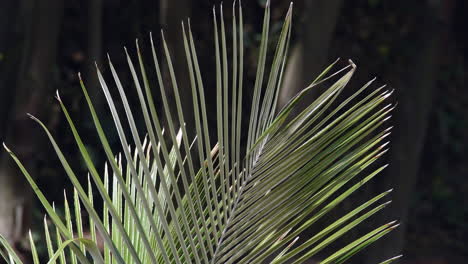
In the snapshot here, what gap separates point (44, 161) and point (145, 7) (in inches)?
66.5

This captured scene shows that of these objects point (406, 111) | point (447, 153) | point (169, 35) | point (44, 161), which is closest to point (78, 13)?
point (44, 161)

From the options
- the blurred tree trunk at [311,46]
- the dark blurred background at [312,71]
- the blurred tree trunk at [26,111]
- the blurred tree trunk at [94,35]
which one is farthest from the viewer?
the blurred tree trunk at [94,35]

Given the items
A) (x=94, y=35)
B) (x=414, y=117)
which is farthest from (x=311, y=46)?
(x=94, y=35)

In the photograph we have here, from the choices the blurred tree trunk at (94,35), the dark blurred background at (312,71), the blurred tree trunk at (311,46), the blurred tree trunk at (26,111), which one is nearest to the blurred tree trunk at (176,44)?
the dark blurred background at (312,71)

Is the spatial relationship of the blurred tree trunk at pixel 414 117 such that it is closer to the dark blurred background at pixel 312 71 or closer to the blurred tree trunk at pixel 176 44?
the dark blurred background at pixel 312 71

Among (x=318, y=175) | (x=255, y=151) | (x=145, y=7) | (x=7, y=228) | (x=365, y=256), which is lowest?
(x=365, y=256)

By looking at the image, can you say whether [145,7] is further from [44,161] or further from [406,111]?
[406,111]

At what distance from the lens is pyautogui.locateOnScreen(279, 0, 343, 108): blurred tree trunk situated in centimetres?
382

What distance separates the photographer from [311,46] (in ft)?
12.9

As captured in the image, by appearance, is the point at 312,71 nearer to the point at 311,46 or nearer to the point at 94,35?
the point at 311,46

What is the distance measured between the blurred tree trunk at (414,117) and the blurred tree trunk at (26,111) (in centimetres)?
242

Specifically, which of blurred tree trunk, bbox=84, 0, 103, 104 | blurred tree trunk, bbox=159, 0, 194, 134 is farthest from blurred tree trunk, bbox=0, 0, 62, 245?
blurred tree trunk, bbox=159, 0, 194, 134

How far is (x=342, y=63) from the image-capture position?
593cm

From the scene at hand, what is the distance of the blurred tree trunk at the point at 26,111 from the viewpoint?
485 cm
